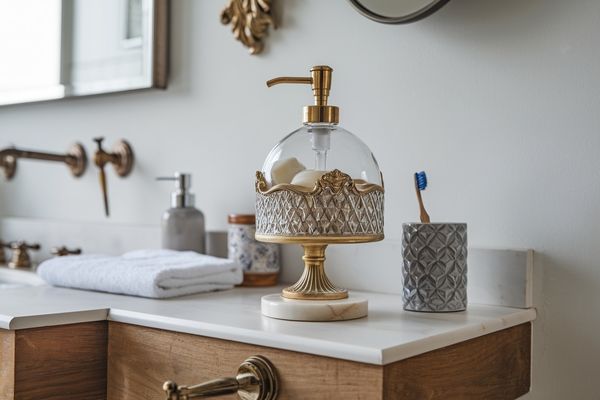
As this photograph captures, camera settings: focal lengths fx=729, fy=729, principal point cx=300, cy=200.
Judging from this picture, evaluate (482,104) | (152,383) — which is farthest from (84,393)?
(482,104)

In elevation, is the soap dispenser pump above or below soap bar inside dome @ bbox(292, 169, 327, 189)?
below

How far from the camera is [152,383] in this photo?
85 centimetres

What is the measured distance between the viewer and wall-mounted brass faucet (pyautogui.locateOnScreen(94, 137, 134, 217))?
1.46 metres

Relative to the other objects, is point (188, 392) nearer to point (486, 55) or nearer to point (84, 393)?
point (84, 393)

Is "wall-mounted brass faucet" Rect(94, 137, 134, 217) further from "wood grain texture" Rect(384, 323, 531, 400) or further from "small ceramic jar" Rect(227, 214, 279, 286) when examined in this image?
"wood grain texture" Rect(384, 323, 531, 400)

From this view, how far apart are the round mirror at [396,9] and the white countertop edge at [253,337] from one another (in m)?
0.51

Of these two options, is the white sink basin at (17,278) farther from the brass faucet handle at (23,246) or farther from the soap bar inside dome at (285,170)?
the soap bar inside dome at (285,170)

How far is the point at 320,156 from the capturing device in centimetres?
90

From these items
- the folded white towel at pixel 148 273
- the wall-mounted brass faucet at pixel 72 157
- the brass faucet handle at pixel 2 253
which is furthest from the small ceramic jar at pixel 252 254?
the brass faucet handle at pixel 2 253

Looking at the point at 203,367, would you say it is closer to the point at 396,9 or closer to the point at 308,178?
the point at 308,178

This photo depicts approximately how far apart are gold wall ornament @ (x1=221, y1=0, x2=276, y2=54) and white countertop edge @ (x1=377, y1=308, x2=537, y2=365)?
62cm

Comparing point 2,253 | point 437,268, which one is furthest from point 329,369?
point 2,253

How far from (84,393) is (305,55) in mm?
623

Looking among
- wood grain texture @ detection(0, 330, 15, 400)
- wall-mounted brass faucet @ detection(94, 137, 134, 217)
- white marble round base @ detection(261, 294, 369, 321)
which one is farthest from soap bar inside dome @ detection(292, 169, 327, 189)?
wall-mounted brass faucet @ detection(94, 137, 134, 217)
